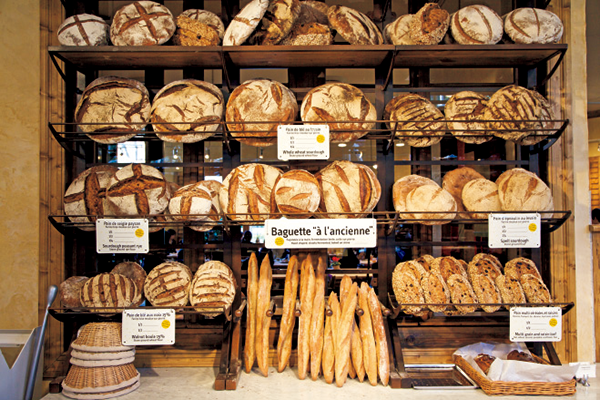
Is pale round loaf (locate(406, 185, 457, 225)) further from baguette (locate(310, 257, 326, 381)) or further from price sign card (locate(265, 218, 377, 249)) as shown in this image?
baguette (locate(310, 257, 326, 381))

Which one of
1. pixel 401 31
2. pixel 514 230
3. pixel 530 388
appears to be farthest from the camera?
pixel 401 31

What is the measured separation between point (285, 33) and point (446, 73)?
969 mm

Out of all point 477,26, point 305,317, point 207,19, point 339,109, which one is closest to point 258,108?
point 339,109

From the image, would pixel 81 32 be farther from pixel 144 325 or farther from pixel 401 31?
pixel 401 31

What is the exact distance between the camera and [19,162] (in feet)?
6.59

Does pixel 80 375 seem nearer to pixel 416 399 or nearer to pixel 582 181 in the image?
pixel 416 399

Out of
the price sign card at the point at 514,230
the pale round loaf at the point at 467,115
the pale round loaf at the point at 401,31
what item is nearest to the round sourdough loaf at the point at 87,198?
the pale round loaf at the point at 401,31

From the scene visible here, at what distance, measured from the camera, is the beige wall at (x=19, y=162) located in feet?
6.54

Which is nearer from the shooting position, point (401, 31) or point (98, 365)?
point (98, 365)

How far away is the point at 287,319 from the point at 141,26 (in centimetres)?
150

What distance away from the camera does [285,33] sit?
184 cm

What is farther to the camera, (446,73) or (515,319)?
(446,73)

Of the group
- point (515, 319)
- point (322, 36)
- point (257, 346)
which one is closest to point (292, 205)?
point (257, 346)

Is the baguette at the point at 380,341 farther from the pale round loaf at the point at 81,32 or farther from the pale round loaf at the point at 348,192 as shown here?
the pale round loaf at the point at 81,32
